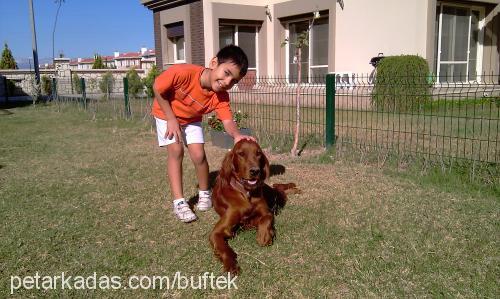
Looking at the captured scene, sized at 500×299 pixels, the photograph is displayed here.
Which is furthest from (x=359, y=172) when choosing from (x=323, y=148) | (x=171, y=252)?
(x=171, y=252)

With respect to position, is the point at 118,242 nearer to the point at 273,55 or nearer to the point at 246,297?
the point at 246,297

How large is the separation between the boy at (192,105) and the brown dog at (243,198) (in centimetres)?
18

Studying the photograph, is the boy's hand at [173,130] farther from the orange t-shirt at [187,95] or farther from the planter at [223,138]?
the planter at [223,138]

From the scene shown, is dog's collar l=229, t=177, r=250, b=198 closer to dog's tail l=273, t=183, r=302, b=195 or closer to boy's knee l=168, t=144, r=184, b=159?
boy's knee l=168, t=144, r=184, b=159

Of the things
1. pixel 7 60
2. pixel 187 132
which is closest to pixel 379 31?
pixel 187 132

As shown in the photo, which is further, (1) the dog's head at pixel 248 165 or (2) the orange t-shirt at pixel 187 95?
(2) the orange t-shirt at pixel 187 95

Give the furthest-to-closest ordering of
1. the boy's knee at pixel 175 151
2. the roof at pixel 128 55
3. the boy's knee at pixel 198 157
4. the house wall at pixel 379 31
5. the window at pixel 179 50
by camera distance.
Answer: the roof at pixel 128 55 → the window at pixel 179 50 → the house wall at pixel 379 31 → the boy's knee at pixel 198 157 → the boy's knee at pixel 175 151

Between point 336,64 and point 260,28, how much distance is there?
3827mm

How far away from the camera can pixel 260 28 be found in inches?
600

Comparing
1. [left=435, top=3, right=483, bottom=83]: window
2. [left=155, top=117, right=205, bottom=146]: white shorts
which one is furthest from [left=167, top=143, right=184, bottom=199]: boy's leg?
[left=435, top=3, right=483, bottom=83]: window

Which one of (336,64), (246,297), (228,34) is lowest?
(246,297)

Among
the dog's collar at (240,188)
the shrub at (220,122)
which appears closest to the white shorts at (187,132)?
the dog's collar at (240,188)

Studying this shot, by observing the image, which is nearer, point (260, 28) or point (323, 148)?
point (323, 148)

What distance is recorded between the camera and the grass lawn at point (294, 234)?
8.25 feet
